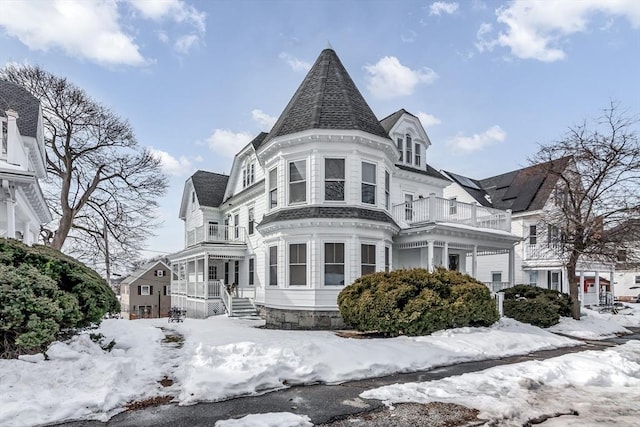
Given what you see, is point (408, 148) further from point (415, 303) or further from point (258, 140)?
point (415, 303)

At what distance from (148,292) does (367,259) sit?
47107 millimetres

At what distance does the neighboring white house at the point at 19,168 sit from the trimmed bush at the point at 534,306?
1544cm

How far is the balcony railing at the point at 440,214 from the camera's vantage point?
15617mm

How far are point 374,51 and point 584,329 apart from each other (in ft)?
41.5

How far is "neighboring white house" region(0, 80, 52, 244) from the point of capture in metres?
8.98

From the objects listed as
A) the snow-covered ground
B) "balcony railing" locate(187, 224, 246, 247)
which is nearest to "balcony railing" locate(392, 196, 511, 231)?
the snow-covered ground

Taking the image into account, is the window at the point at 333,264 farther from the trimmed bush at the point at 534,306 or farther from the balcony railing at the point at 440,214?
the trimmed bush at the point at 534,306

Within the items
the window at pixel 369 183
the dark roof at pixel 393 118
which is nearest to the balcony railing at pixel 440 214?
the window at pixel 369 183

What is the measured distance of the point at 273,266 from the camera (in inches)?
599

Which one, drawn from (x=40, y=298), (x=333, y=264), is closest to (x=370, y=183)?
(x=333, y=264)

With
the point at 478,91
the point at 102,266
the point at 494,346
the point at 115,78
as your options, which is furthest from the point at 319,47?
the point at 102,266

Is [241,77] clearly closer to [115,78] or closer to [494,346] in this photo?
[115,78]

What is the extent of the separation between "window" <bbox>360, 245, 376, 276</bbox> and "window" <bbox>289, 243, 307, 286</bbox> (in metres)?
2.08

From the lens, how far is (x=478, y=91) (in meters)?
16.1
